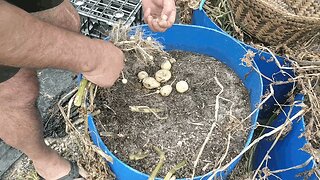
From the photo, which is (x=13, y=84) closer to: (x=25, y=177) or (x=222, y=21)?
(x=25, y=177)

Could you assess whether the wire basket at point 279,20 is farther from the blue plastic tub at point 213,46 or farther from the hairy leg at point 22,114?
the hairy leg at point 22,114

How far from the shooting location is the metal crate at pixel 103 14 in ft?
6.47

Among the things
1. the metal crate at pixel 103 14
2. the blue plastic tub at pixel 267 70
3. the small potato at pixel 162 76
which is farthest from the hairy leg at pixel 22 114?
the blue plastic tub at pixel 267 70

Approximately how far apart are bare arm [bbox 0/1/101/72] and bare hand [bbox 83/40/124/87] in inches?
0.6

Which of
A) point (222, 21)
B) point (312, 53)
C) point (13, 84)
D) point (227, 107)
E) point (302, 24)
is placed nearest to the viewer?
point (13, 84)

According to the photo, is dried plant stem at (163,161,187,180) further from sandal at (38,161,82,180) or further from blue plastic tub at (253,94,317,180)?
sandal at (38,161,82,180)

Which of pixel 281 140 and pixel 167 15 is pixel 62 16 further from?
pixel 281 140

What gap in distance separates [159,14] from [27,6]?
0.43 m

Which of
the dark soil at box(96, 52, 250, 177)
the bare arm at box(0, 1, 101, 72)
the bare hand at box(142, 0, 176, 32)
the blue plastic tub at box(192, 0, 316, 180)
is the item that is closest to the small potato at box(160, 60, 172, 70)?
the dark soil at box(96, 52, 250, 177)

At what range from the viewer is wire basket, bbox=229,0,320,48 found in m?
1.62

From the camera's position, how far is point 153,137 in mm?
1445

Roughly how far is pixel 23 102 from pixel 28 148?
0.17 m

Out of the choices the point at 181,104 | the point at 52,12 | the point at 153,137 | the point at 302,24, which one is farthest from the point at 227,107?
the point at 52,12

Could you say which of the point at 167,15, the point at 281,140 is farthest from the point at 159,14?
the point at 281,140
